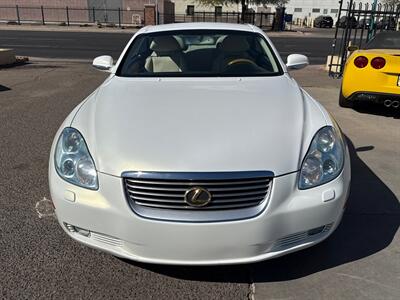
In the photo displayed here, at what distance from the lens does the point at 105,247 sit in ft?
8.19

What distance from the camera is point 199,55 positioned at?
4.06 m

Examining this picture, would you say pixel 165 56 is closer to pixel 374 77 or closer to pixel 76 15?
pixel 374 77

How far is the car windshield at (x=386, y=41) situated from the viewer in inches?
275

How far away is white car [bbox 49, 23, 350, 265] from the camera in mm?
2311

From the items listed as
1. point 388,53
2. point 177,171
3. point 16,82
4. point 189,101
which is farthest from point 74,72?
point 177,171

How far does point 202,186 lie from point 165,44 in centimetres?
224

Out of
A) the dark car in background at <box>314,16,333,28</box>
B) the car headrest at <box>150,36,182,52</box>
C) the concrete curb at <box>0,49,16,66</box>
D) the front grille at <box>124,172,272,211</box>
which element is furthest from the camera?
the dark car in background at <box>314,16,333,28</box>

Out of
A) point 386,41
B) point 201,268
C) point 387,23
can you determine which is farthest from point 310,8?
point 201,268

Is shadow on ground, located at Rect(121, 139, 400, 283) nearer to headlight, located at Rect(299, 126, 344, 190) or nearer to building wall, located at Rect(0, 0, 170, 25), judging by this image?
headlight, located at Rect(299, 126, 344, 190)

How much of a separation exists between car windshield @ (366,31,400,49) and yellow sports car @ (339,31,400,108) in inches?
12.7

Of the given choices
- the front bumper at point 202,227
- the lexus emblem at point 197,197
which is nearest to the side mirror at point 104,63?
the front bumper at point 202,227

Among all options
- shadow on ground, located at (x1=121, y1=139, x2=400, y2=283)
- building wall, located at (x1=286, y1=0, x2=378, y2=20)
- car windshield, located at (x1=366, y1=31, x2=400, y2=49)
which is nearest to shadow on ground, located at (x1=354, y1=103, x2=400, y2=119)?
car windshield, located at (x1=366, y1=31, x2=400, y2=49)

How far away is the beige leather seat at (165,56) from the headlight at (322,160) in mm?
1682

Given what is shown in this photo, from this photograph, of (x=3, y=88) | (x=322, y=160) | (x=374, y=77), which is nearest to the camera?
(x=322, y=160)
